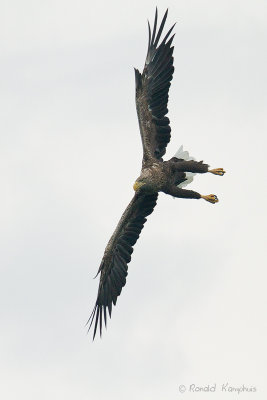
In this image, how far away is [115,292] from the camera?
2256 centimetres

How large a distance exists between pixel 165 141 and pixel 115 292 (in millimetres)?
2684

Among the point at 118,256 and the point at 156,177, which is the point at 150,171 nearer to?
the point at 156,177

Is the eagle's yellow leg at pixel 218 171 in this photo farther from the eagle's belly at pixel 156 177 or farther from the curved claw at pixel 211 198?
the eagle's belly at pixel 156 177

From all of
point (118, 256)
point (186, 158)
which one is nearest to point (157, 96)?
point (186, 158)

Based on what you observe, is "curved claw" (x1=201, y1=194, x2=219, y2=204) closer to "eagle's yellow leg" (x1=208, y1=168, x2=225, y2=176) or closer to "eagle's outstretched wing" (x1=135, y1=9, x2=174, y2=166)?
"eagle's yellow leg" (x1=208, y1=168, x2=225, y2=176)

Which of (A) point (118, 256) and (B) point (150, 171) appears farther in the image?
(A) point (118, 256)

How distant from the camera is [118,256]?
22.5m

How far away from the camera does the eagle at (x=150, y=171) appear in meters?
21.2

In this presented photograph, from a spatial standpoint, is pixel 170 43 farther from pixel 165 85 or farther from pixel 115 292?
pixel 115 292

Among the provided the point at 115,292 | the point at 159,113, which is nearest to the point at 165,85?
the point at 159,113

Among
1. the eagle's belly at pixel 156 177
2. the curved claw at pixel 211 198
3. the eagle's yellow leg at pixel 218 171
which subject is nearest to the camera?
the eagle's belly at pixel 156 177

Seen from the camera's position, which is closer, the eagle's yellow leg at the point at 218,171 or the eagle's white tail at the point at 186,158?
the eagle's yellow leg at the point at 218,171

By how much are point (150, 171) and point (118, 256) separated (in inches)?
76.7

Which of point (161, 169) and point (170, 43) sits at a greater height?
point (170, 43)
